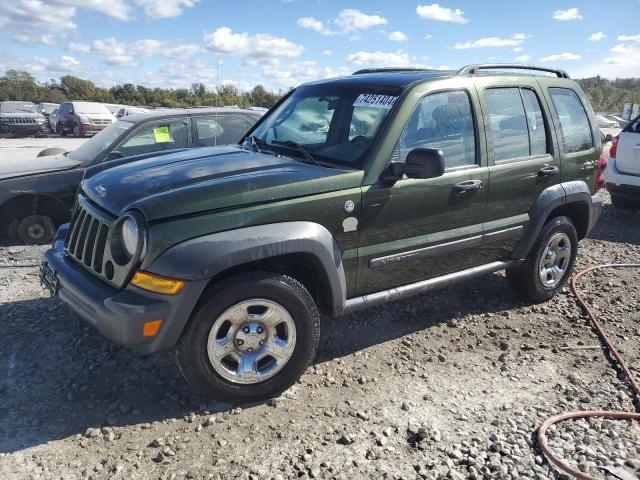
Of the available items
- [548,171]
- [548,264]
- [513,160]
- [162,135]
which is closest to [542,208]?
[548,171]

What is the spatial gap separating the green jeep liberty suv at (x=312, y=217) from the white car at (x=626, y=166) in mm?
3926

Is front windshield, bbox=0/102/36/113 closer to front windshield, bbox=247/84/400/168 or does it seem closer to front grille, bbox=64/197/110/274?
front windshield, bbox=247/84/400/168

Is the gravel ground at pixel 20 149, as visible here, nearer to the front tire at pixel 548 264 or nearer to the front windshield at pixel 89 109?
the front windshield at pixel 89 109

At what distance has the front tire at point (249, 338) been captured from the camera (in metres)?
2.89

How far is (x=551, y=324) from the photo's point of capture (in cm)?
443

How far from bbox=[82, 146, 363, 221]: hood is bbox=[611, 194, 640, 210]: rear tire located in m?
6.83

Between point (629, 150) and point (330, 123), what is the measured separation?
6.11 meters

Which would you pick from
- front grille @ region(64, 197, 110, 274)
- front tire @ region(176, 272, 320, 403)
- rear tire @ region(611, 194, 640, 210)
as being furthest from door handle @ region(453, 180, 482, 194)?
rear tire @ region(611, 194, 640, 210)

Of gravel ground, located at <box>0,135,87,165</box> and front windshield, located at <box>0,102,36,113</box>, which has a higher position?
front windshield, located at <box>0,102,36,113</box>

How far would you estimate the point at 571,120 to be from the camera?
15.2 ft

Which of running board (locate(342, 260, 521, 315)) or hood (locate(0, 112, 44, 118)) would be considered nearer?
running board (locate(342, 260, 521, 315))

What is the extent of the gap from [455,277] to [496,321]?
80 centimetres

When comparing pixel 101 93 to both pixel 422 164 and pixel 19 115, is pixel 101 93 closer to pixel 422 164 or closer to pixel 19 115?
pixel 19 115

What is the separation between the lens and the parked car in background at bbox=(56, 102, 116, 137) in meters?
21.8
